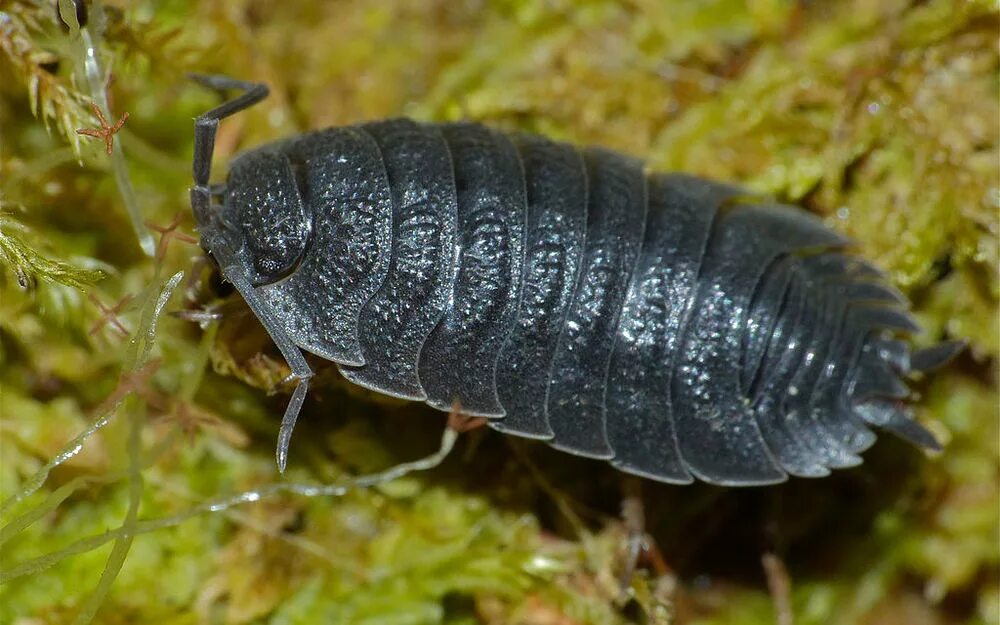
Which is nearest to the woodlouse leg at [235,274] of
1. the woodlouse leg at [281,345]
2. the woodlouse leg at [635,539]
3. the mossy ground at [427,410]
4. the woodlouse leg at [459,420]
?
the woodlouse leg at [281,345]

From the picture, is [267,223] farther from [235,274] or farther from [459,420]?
[459,420]

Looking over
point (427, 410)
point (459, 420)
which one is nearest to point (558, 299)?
point (459, 420)

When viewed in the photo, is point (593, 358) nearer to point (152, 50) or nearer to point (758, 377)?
point (758, 377)

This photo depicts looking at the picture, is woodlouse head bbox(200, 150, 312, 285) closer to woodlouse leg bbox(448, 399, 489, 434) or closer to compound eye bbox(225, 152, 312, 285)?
compound eye bbox(225, 152, 312, 285)

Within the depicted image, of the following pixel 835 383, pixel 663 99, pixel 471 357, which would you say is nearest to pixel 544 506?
pixel 471 357

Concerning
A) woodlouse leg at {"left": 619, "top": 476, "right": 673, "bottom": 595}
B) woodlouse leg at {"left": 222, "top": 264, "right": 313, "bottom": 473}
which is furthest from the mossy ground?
woodlouse leg at {"left": 222, "top": 264, "right": 313, "bottom": 473}

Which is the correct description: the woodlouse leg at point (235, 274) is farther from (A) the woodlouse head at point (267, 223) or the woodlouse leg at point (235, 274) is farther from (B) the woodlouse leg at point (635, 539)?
(B) the woodlouse leg at point (635, 539)
